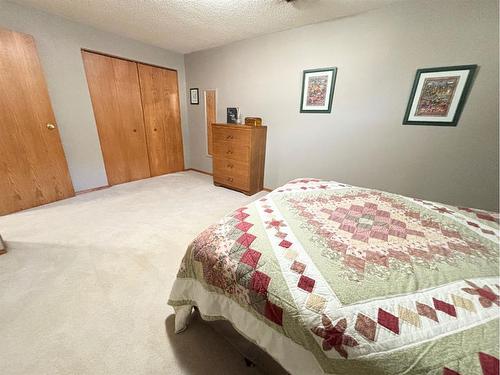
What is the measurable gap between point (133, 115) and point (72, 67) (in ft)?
2.90

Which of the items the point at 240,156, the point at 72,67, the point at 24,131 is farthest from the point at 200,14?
the point at 24,131

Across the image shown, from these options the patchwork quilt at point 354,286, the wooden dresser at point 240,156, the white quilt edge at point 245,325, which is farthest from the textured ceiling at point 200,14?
the white quilt edge at point 245,325

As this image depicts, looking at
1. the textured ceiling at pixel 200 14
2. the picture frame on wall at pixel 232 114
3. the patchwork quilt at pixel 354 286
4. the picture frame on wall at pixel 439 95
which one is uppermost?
the textured ceiling at pixel 200 14

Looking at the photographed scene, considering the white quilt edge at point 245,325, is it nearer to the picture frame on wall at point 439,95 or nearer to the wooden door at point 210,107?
the picture frame on wall at point 439,95

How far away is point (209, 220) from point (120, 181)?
6.97 ft

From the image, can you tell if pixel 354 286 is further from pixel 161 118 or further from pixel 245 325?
pixel 161 118

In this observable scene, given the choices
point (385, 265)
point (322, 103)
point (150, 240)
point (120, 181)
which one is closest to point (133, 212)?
point (150, 240)

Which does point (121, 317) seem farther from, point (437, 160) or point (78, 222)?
point (437, 160)

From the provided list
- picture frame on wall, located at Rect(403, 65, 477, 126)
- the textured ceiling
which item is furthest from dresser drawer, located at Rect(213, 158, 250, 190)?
picture frame on wall, located at Rect(403, 65, 477, 126)

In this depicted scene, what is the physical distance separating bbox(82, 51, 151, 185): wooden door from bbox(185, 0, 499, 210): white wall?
1676 mm

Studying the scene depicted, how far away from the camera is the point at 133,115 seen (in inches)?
128

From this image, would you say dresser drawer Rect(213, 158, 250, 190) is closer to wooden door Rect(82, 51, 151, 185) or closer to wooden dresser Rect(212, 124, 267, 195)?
wooden dresser Rect(212, 124, 267, 195)

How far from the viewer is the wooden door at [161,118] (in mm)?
3379

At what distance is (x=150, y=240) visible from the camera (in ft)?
6.30
